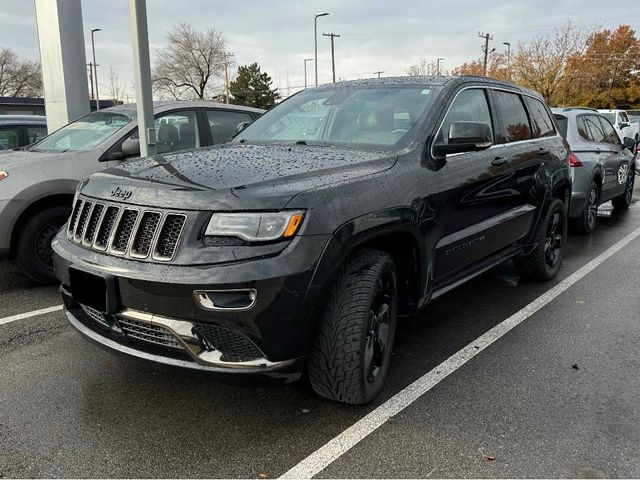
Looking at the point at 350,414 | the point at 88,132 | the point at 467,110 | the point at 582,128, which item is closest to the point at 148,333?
the point at 350,414

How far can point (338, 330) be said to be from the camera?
2.59 meters

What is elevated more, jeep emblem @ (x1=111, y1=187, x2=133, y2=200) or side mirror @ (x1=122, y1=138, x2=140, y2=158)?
side mirror @ (x1=122, y1=138, x2=140, y2=158)

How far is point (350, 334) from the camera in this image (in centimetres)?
260

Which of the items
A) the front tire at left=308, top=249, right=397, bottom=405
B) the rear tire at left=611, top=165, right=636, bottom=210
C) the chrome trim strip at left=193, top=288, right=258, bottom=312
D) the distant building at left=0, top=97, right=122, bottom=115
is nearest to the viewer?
the chrome trim strip at left=193, top=288, right=258, bottom=312

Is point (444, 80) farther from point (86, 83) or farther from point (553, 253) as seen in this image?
point (86, 83)

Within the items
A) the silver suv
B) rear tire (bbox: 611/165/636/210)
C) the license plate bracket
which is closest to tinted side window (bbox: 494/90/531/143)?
the license plate bracket

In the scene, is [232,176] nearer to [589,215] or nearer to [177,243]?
[177,243]

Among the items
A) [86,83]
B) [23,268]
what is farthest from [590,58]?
[23,268]

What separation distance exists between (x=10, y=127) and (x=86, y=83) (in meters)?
1.24

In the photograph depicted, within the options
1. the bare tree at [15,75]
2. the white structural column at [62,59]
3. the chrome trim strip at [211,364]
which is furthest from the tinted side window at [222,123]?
the bare tree at [15,75]

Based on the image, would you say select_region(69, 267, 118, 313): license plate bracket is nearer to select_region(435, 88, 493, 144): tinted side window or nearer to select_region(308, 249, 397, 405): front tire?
select_region(308, 249, 397, 405): front tire

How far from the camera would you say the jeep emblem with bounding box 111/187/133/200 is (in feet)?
8.63

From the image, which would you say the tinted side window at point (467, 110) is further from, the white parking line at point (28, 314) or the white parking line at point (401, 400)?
the white parking line at point (28, 314)

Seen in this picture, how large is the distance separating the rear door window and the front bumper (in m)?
3.37
